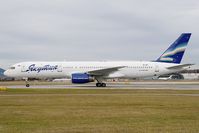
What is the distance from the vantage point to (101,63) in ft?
156

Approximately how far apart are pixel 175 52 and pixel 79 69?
14.1 meters

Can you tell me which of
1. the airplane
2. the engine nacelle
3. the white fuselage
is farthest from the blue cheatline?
the engine nacelle

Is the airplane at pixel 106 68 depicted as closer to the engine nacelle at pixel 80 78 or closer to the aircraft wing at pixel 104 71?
the aircraft wing at pixel 104 71

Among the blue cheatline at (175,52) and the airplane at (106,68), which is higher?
the blue cheatline at (175,52)

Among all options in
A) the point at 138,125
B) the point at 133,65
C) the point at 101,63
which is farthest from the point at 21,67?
the point at 138,125

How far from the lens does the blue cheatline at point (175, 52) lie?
159 ft

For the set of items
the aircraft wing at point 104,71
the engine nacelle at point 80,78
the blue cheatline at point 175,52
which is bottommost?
the engine nacelle at point 80,78

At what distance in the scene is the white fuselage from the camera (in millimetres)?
45750

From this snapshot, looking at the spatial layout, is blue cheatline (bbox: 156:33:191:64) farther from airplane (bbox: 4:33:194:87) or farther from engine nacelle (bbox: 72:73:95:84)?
engine nacelle (bbox: 72:73:95:84)

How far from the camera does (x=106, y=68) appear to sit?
4381 centimetres

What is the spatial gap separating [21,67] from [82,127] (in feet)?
120

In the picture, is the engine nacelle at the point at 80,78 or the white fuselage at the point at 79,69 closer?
the engine nacelle at the point at 80,78

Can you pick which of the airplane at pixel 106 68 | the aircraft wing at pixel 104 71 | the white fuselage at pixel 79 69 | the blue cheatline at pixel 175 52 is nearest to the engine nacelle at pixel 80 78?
the airplane at pixel 106 68

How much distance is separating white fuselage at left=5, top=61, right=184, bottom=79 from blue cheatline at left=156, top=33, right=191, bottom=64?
1.18m
